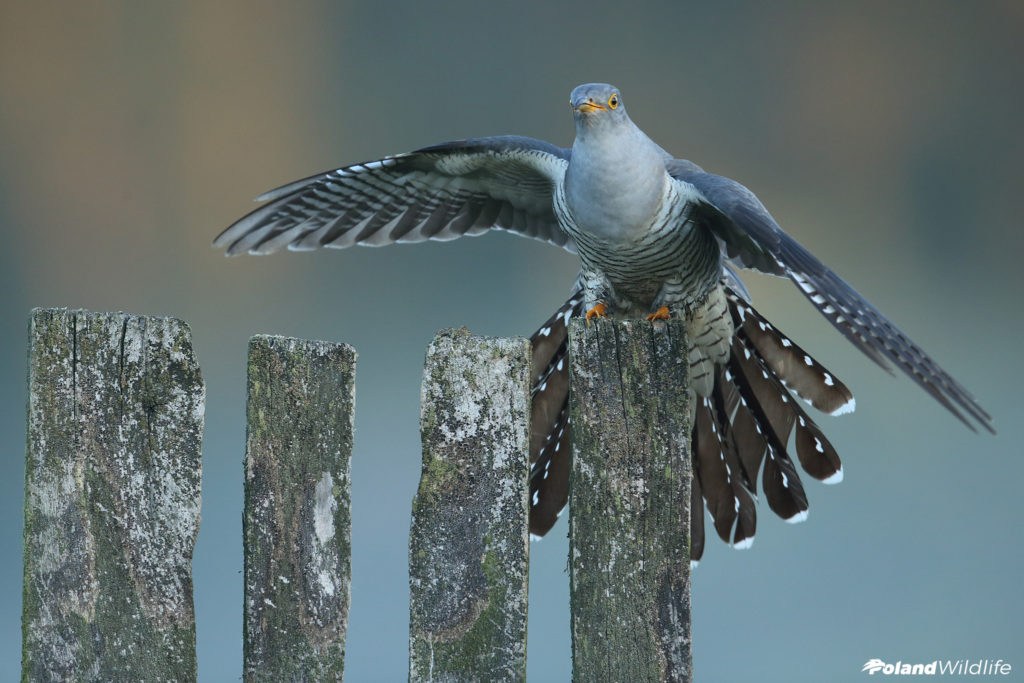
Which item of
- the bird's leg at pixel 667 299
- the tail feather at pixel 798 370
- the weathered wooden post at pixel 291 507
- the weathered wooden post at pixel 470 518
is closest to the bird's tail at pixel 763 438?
the tail feather at pixel 798 370

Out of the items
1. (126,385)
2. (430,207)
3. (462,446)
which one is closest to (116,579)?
(126,385)

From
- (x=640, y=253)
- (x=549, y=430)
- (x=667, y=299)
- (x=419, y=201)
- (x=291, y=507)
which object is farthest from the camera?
(x=419, y=201)

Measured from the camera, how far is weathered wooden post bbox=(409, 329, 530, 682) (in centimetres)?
169

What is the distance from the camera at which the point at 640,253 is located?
2781mm

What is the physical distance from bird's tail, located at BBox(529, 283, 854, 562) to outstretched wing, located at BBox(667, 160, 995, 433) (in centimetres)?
31

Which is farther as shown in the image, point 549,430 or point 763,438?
point 763,438

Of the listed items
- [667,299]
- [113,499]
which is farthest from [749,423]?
[113,499]

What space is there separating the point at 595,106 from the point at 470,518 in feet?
4.64

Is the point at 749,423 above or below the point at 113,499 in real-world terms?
above

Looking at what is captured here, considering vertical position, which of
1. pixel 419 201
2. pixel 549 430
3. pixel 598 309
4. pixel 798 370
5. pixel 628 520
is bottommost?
pixel 628 520

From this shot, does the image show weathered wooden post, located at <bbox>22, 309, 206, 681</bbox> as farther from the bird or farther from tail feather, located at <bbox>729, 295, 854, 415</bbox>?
tail feather, located at <bbox>729, 295, 854, 415</bbox>

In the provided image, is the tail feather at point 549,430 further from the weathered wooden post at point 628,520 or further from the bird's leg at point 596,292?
the weathered wooden post at point 628,520

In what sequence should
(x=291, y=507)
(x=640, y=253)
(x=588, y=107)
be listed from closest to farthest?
(x=291, y=507)
(x=588, y=107)
(x=640, y=253)

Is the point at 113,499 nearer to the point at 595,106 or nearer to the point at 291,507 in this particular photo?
A: the point at 291,507
